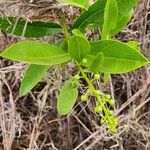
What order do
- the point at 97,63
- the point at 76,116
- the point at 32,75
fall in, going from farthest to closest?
the point at 76,116 < the point at 32,75 < the point at 97,63

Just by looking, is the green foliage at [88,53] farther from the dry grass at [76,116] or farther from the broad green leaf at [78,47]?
the dry grass at [76,116]

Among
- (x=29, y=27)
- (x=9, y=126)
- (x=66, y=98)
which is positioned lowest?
(x=9, y=126)

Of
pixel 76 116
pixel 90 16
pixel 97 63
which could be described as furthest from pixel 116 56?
pixel 76 116

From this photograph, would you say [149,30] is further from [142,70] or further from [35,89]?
[35,89]

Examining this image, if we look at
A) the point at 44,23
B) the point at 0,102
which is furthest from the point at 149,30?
the point at 44,23

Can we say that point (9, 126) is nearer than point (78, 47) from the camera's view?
No

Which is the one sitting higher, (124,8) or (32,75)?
(124,8)

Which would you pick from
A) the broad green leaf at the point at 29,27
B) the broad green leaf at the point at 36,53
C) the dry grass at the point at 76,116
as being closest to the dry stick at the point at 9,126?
the dry grass at the point at 76,116

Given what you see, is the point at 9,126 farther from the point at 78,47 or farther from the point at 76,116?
the point at 78,47
